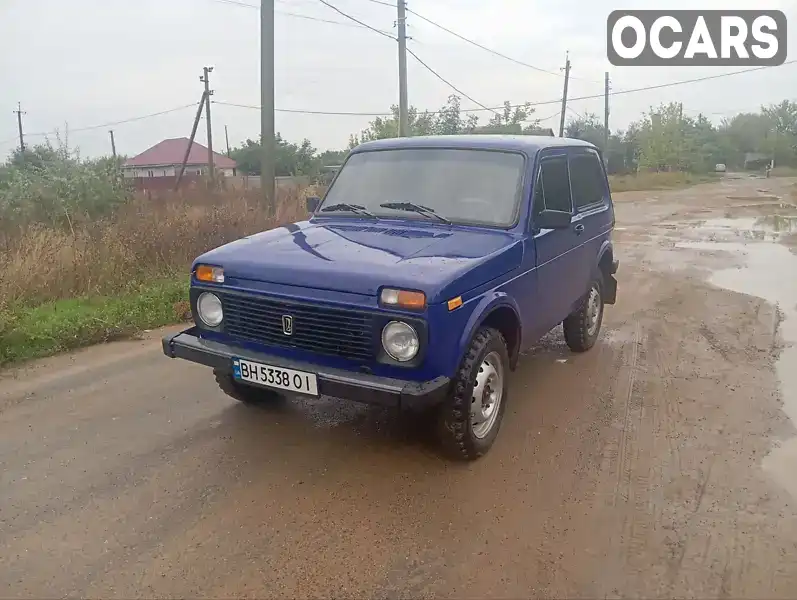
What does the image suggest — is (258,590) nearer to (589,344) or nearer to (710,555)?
(710,555)

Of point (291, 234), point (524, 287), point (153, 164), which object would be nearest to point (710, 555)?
point (524, 287)

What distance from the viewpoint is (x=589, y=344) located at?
6.23 metres

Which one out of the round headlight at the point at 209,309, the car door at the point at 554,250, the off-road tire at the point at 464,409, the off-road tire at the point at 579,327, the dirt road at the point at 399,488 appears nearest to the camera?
the dirt road at the point at 399,488

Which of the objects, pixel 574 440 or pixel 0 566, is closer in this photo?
pixel 0 566

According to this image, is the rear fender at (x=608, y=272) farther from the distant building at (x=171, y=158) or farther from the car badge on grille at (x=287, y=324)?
the distant building at (x=171, y=158)

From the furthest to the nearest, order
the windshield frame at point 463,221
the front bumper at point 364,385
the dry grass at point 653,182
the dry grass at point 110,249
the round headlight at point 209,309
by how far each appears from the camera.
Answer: the dry grass at point 653,182 → the dry grass at point 110,249 → the windshield frame at point 463,221 → the round headlight at point 209,309 → the front bumper at point 364,385

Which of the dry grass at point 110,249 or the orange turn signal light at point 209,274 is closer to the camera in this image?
the orange turn signal light at point 209,274

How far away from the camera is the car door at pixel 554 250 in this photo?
463 cm

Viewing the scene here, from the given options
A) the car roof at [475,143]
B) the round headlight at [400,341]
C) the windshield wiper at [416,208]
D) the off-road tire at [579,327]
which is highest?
the car roof at [475,143]

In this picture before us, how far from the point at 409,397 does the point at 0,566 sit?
1982mm

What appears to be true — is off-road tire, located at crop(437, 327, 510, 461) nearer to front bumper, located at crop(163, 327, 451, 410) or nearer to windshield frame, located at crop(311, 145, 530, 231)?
front bumper, located at crop(163, 327, 451, 410)

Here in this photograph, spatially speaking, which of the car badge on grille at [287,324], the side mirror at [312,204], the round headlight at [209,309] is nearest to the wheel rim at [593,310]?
the side mirror at [312,204]

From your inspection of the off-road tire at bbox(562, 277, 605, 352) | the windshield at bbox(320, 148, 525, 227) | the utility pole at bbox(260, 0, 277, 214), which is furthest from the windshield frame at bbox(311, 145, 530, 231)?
the utility pole at bbox(260, 0, 277, 214)

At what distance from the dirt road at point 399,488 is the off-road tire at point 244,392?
0.10 metres
